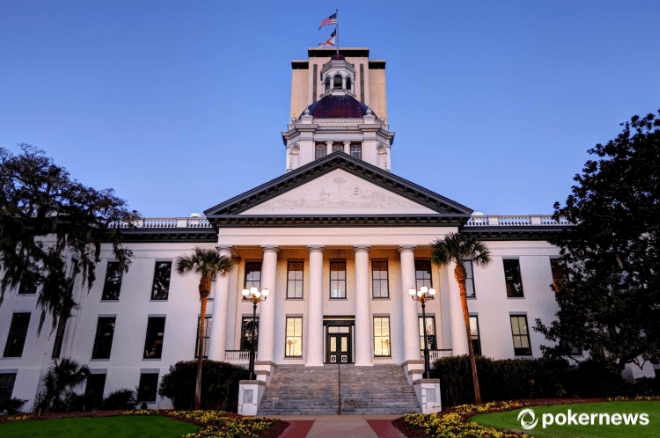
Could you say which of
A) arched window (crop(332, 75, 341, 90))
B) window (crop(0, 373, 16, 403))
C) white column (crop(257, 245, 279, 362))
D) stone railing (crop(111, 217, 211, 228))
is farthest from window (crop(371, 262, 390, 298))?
arched window (crop(332, 75, 341, 90))

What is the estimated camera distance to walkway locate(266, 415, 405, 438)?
14.8 metres

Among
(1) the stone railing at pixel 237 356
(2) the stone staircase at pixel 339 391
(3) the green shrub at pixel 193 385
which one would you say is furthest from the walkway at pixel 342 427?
(1) the stone railing at pixel 237 356

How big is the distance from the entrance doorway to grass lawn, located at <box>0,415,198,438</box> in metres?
14.2

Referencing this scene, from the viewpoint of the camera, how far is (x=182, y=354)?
1128 inches

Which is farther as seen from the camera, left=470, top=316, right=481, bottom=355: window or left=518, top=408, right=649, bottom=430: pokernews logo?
left=470, top=316, right=481, bottom=355: window

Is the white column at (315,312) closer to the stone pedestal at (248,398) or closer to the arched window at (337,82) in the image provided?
the stone pedestal at (248,398)

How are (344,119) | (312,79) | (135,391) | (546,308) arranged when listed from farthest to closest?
1. (312,79)
2. (344,119)
3. (546,308)
4. (135,391)

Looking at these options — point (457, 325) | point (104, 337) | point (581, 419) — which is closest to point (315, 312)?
point (457, 325)

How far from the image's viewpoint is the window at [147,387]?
2766 centimetres

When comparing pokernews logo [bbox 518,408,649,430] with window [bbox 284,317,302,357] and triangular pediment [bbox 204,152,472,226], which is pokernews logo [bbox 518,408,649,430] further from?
window [bbox 284,317,302,357]

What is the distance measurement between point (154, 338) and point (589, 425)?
2423 centimetres

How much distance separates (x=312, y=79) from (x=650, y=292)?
40772mm

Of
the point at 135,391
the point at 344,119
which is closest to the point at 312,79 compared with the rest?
the point at 344,119

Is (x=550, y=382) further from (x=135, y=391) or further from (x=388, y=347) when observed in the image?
(x=135, y=391)
